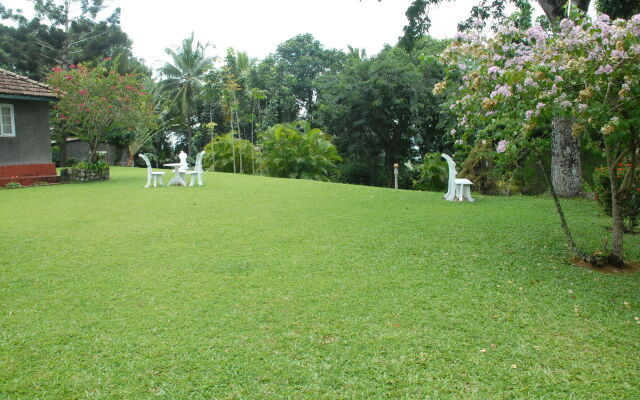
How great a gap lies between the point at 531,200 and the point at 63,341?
9.41 metres

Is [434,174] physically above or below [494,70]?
below

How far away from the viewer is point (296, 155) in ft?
63.4

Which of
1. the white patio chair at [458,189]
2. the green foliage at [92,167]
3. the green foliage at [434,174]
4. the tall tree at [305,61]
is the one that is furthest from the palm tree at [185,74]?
the white patio chair at [458,189]

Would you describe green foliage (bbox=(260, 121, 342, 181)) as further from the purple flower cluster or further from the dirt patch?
the purple flower cluster

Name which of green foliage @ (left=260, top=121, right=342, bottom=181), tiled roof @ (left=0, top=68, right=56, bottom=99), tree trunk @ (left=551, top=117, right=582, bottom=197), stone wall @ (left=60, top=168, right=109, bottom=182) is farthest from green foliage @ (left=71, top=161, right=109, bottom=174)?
tree trunk @ (left=551, top=117, right=582, bottom=197)

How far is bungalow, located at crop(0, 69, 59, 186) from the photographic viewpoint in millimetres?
14266

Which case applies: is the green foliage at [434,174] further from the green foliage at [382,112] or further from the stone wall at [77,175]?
the stone wall at [77,175]

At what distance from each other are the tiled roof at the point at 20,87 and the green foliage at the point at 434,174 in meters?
12.7

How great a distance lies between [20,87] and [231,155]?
348 inches

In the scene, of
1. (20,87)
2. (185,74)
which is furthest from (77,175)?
(185,74)

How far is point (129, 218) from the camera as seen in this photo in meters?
8.26

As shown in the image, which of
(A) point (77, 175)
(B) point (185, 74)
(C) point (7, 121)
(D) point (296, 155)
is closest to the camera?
(C) point (7, 121)

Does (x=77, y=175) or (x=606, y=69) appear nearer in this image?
(x=606, y=69)

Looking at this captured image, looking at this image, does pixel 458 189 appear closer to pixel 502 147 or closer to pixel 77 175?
pixel 502 147
